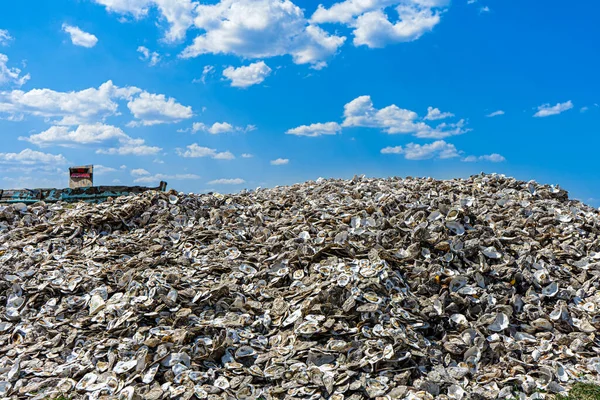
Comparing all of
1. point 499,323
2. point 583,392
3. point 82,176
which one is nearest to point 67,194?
point 82,176

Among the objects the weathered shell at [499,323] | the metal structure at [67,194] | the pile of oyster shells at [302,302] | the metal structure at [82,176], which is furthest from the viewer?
the metal structure at [82,176]

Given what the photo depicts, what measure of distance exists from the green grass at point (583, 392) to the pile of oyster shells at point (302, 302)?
0.08 m

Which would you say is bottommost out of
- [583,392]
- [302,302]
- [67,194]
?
[583,392]

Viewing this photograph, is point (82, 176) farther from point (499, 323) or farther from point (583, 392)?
point (583, 392)

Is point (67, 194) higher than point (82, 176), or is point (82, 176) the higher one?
point (82, 176)

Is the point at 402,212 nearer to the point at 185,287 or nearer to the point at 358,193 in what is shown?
the point at 358,193

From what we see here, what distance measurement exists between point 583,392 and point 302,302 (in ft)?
8.69

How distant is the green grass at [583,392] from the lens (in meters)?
4.57

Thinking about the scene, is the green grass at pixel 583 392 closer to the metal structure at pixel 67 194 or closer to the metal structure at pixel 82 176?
the metal structure at pixel 67 194

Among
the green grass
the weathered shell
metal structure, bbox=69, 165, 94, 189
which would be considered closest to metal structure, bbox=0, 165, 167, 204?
metal structure, bbox=69, 165, 94, 189

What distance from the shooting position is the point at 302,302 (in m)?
5.13

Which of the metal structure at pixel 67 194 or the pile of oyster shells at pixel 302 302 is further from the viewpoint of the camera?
the metal structure at pixel 67 194

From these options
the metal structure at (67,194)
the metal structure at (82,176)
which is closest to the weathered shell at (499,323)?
the metal structure at (67,194)

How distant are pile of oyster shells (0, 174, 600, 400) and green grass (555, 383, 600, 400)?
8 centimetres
